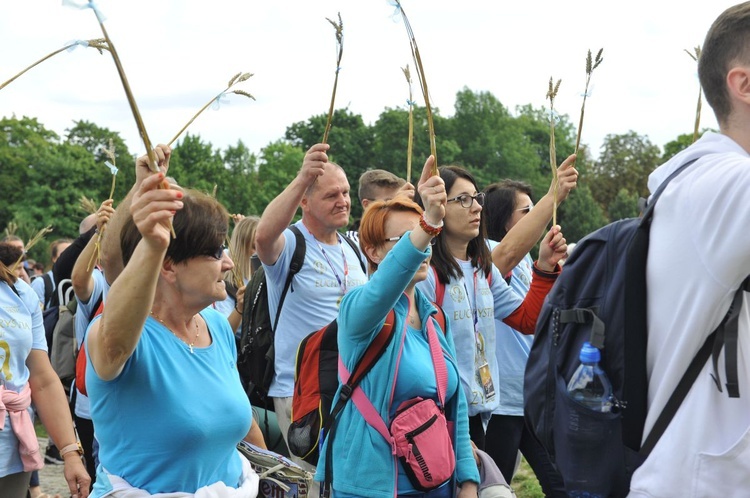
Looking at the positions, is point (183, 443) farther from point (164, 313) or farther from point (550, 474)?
point (550, 474)

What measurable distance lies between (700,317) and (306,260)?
11.9 ft

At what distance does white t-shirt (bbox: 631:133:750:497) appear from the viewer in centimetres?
229

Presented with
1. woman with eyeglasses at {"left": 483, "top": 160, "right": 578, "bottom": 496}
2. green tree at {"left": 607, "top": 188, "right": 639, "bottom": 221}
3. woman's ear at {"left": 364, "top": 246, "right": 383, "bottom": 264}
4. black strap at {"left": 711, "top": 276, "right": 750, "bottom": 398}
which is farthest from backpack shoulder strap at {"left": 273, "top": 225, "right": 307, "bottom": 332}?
green tree at {"left": 607, "top": 188, "right": 639, "bottom": 221}

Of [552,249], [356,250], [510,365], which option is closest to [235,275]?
[356,250]

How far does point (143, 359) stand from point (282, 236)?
2629 mm

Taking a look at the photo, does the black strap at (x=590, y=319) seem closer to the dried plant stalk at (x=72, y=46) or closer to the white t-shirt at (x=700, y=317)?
the white t-shirt at (x=700, y=317)

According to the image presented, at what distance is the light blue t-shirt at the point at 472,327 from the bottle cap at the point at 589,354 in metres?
2.23

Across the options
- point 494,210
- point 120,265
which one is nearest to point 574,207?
point 494,210

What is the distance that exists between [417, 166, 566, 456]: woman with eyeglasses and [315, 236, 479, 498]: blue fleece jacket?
3.39 ft

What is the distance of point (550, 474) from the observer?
16.4 ft

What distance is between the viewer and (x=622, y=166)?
70.3m

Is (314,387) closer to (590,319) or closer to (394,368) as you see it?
(394,368)

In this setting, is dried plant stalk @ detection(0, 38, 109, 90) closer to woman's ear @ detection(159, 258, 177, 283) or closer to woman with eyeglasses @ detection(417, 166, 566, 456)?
woman's ear @ detection(159, 258, 177, 283)

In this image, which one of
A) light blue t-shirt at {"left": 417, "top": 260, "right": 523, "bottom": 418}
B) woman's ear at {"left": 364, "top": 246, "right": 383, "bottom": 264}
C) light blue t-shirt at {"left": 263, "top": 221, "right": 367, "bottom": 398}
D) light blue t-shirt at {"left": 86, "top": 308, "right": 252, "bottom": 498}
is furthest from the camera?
light blue t-shirt at {"left": 263, "top": 221, "right": 367, "bottom": 398}
